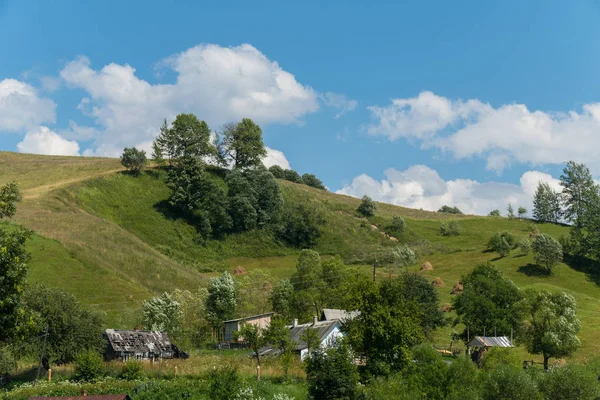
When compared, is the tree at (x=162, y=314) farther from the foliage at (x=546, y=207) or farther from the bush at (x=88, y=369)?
the foliage at (x=546, y=207)

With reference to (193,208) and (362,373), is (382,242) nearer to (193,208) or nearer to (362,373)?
(193,208)

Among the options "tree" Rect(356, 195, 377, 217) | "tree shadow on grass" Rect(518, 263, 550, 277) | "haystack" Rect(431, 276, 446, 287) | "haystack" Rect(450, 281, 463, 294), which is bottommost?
"haystack" Rect(450, 281, 463, 294)

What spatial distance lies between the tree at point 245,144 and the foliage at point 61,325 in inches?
3628

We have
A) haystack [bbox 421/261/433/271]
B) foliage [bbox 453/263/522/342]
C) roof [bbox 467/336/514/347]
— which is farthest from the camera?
haystack [bbox 421/261/433/271]

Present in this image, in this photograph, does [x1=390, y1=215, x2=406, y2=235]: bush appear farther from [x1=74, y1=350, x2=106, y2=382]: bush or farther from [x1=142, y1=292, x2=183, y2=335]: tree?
[x1=74, y1=350, x2=106, y2=382]: bush

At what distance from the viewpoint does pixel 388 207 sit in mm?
185125

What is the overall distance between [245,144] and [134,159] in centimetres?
2785

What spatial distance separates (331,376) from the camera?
45.1 metres

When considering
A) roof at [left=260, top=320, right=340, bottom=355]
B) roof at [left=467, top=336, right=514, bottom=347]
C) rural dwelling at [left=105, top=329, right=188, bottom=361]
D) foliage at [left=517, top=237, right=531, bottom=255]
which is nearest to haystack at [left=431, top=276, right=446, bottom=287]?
foliage at [left=517, top=237, right=531, bottom=255]

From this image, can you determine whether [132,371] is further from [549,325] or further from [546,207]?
[546,207]

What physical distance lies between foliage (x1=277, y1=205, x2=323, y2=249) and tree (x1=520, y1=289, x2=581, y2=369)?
65.5 m

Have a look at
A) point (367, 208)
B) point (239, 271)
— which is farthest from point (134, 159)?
point (367, 208)

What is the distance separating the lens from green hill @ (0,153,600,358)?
8081cm

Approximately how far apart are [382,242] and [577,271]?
4258 centimetres
